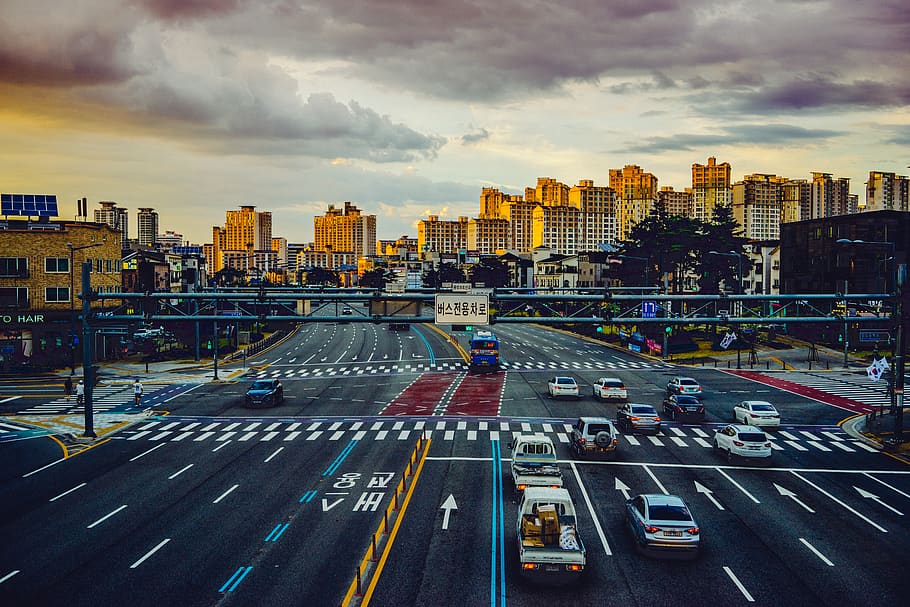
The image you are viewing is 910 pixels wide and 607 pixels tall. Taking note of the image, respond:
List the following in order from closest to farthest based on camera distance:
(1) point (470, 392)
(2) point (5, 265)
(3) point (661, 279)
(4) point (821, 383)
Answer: (1) point (470, 392) < (4) point (821, 383) < (2) point (5, 265) < (3) point (661, 279)

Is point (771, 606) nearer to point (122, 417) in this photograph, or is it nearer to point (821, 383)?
point (122, 417)

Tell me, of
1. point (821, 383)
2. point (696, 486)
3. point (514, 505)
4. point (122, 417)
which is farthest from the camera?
point (821, 383)

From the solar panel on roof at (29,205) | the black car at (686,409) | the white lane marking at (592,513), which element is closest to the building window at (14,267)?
the solar panel on roof at (29,205)

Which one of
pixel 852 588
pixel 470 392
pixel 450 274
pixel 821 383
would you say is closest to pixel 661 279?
pixel 821 383

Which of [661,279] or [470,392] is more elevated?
[661,279]

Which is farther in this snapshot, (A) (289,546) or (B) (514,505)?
(B) (514,505)

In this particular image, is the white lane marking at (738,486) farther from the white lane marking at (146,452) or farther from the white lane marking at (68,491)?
the white lane marking at (146,452)

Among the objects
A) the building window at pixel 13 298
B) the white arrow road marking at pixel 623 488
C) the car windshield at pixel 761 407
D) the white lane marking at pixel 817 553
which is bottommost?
the white arrow road marking at pixel 623 488

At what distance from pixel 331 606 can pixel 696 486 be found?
17.2 meters

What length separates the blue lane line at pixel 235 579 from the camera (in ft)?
62.6

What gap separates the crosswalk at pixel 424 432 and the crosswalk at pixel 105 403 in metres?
7.08

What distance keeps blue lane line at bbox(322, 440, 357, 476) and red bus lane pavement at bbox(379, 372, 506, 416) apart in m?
9.82

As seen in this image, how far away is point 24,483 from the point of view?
99.4 feet

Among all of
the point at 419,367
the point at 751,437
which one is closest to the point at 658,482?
the point at 751,437
